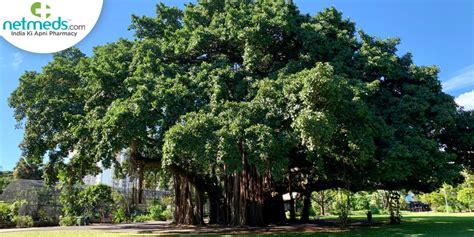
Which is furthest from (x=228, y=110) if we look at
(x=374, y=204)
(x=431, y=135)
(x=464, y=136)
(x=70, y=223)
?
(x=374, y=204)

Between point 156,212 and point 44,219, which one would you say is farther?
point 156,212

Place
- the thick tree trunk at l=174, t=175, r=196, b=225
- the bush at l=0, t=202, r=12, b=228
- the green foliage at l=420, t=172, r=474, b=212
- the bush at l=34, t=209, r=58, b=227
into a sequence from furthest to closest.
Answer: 1. the green foliage at l=420, t=172, r=474, b=212
2. the bush at l=34, t=209, r=58, b=227
3. the bush at l=0, t=202, r=12, b=228
4. the thick tree trunk at l=174, t=175, r=196, b=225

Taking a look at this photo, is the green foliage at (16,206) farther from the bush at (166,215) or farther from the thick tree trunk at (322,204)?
the thick tree trunk at (322,204)

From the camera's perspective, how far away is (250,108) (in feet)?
39.0

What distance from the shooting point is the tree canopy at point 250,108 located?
36.8 feet

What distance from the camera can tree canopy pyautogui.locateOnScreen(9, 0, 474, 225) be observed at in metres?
11.2

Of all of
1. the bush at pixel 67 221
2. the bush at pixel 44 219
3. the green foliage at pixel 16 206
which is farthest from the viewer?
the bush at pixel 44 219

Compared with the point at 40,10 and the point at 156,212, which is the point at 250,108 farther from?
the point at 156,212

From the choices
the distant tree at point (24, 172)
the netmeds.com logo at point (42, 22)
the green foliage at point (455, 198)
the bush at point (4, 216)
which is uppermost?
the netmeds.com logo at point (42, 22)

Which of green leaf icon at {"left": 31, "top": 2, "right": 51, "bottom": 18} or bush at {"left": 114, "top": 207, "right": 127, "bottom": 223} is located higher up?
green leaf icon at {"left": 31, "top": 2, "right": 51, "bottom": 18}

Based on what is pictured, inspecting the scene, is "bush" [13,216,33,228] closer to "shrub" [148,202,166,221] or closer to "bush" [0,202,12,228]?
"bush" [0,202,12,228]

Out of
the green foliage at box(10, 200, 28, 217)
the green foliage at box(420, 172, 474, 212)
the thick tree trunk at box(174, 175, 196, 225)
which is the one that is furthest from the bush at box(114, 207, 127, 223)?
the green foliage at box(420, 172, 474, 212)

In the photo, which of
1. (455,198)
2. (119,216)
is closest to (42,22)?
(119,216)

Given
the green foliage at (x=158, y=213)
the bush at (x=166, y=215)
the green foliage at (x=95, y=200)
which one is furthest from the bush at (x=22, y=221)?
the bush at (x=166, y=215)
